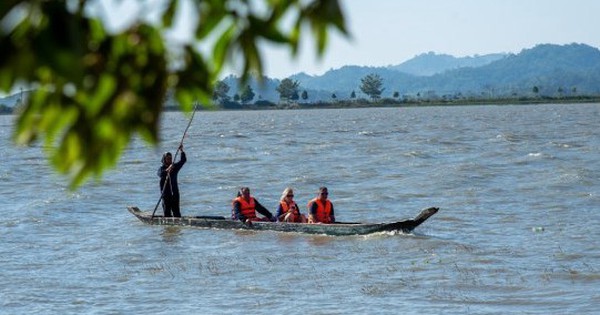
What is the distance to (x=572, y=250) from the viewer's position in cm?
2245

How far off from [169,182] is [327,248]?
501cm

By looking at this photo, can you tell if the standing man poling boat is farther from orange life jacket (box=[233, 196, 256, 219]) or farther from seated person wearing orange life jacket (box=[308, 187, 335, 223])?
seated person wearing orange life jacket (box=[308, 187, 335, 223])

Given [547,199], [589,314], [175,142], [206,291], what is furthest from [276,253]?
[175,142]

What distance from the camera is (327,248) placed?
2278 cm

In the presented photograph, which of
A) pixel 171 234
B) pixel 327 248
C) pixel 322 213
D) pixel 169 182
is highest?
pixel 169 182

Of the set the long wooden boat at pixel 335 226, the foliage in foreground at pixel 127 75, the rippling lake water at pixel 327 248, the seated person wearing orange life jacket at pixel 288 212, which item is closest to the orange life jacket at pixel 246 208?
the long wooden boat at pixel 335 226

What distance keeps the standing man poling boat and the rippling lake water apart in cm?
76

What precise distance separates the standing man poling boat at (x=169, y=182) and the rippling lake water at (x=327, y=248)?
761 millimetres

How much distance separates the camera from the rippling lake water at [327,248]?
674 inches

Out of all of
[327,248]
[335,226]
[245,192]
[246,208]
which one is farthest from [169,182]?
[327,248]

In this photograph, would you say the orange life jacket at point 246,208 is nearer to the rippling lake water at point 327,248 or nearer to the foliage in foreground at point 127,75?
the rippling lake water at point 327,248

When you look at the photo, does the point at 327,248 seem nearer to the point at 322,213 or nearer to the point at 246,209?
the point at 322,213

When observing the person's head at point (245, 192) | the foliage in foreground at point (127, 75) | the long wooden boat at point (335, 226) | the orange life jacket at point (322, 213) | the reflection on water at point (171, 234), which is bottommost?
the reflection on water at point (171, 234)

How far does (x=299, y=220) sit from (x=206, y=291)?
718 centimetres
